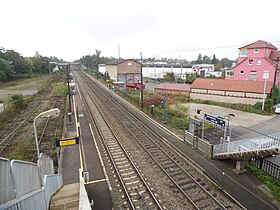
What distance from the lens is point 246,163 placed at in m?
11.9

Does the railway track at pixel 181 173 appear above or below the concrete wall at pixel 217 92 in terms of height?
below

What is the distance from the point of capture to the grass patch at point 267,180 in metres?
9.38

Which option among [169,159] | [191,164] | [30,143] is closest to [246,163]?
[191,164]

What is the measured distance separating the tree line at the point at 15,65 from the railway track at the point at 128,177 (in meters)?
51.8

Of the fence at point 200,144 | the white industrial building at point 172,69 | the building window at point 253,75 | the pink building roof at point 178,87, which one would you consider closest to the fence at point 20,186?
the fence at point 200,144

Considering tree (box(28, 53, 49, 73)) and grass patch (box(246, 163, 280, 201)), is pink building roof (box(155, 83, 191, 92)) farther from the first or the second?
tree (box(28, 53, 49, 73))

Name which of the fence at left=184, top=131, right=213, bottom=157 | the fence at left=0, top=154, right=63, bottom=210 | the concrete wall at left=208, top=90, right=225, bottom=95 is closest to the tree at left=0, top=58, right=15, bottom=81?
the concrete wall at left=208, top=90, right=225, bottom=95

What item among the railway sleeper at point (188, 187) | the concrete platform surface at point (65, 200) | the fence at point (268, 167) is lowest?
the railway sleeper at point (188, 187)

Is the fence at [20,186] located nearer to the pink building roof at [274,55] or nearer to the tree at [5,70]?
the pink building roof at [274,55]

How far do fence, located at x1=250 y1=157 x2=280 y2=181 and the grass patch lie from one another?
23 centimetres

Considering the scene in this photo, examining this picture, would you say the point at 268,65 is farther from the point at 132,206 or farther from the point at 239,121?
the point at 132,206

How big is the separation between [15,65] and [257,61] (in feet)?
222

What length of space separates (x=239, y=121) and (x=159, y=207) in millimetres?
17243

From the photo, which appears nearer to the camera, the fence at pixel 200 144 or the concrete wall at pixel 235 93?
the fence at pixel 200 144
